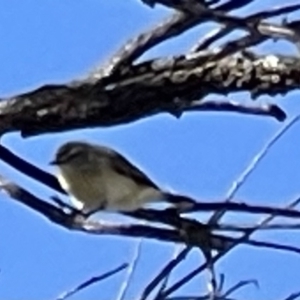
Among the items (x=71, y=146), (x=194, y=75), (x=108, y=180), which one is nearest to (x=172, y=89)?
(x=194, y=75)

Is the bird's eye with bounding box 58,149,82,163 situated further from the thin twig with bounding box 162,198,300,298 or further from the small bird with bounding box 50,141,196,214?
the thin twig with bounding box 162,198,300,298

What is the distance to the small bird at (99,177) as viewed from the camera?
12.5 feet

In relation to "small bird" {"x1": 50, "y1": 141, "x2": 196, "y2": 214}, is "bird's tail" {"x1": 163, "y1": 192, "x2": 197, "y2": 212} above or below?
below

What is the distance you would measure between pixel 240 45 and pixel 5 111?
42 cm

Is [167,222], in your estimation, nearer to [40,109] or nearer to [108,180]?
[40,109]

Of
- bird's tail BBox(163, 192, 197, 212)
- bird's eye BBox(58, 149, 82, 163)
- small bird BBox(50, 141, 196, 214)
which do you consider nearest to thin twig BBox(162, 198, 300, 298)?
bird's tail BBox(163, 192, 197, 212)

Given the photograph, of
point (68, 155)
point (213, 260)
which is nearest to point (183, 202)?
point (213, 260)

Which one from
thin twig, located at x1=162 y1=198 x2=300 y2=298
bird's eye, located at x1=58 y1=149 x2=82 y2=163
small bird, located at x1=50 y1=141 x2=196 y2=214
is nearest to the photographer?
thin twig, located at x1=162 y1=198 x2=300 y2=298

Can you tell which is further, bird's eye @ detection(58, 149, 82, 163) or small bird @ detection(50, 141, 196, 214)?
bird's eye @ detection(58, 149, 82, 163)

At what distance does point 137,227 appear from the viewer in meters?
1.72

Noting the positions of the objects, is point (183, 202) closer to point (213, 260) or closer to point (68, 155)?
point (213, 260)

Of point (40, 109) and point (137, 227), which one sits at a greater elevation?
point (40, 109)

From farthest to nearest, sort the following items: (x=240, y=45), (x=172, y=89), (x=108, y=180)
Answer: (x=108, y=180), (x=172, y=89), (x=240, y=45)

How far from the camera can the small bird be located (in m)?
3.79
